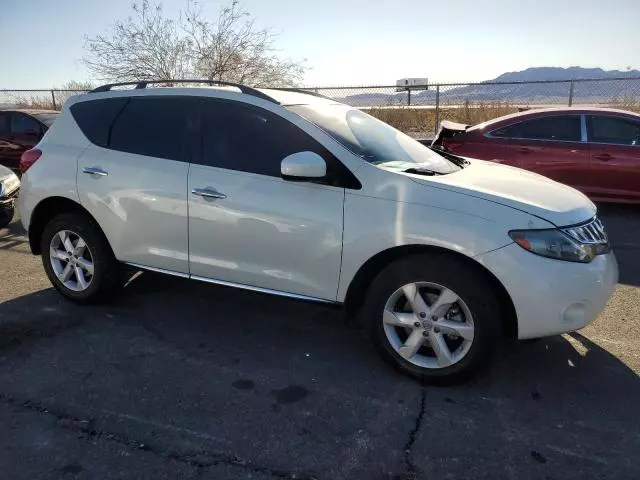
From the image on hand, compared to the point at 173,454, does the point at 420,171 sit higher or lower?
higher

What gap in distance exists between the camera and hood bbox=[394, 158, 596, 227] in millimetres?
3205

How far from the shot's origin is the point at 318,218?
11.4 ft

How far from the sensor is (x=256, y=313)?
14.7 feet

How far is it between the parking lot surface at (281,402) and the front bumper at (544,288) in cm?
45

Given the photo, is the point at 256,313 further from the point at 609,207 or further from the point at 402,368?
the point at 609,207

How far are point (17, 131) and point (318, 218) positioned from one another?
1019cm

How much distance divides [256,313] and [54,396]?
1.65 meters

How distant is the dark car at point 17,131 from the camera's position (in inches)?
441

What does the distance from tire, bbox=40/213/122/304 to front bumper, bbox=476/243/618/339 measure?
2.92 m

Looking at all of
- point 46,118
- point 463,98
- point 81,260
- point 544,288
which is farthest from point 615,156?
point 46,118

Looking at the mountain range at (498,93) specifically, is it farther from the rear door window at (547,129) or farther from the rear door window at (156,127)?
the rear door window at (156,127)

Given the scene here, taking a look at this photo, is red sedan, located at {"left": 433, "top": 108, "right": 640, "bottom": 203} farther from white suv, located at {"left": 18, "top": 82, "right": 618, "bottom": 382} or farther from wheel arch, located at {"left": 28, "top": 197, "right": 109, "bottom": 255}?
wheel arch, located at {"left": 28, "top": 197, "right": 109, "bottom": 255}

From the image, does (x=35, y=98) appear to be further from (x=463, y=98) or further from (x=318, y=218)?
(x=318, y=218)

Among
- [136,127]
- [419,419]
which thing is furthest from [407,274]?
[136,127]
